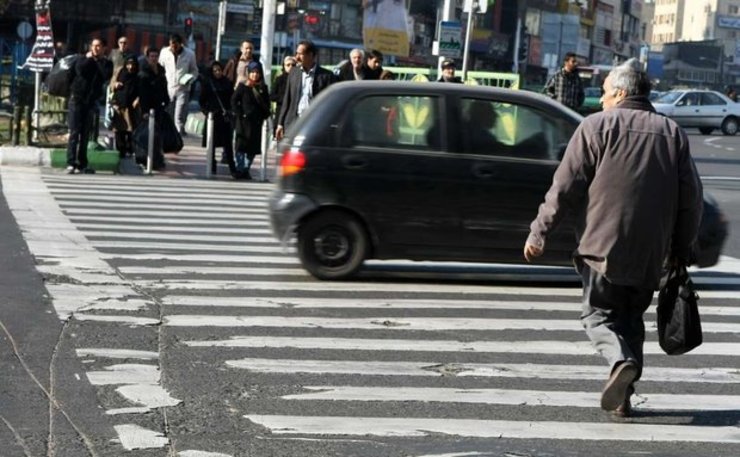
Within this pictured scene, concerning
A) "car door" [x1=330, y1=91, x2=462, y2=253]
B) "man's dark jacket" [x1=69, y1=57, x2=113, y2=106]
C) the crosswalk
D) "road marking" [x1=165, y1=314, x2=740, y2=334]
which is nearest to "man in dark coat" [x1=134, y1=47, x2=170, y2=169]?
"man's dark jacket" [x1=69, y1=57, x2=113, y2=106]

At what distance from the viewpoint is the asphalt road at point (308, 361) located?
6840 mm

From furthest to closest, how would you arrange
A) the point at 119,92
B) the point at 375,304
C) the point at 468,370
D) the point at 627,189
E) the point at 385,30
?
the point at 385,30 → the point at 119,92 → the point at 375,304 → the point at 468,370 → the point at 627,189

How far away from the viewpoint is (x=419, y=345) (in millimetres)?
9234

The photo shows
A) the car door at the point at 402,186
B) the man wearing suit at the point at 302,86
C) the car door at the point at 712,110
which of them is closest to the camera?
the car door at the point at 402,186

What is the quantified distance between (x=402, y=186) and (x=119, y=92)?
1112 centimetres

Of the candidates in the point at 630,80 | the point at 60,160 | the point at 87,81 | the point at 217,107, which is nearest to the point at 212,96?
the point at 217,107

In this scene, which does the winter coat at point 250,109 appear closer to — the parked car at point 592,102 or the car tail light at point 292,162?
the car tail light at point 292,162

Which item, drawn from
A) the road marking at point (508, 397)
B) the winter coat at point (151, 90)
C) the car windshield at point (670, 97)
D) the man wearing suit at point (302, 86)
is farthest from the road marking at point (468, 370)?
the car windshield at point (670, 97)

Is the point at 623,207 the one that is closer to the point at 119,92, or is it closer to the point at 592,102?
the point at 119,92

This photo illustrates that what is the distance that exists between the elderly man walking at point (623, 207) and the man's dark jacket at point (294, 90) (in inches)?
449

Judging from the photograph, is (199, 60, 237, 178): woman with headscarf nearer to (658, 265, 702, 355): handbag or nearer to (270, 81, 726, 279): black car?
(270, 81, 726, 279): black car

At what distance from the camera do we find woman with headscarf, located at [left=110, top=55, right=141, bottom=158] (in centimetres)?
2203

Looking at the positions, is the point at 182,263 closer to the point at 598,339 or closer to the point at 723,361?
the point at 723,361

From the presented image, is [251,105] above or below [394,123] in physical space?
below
